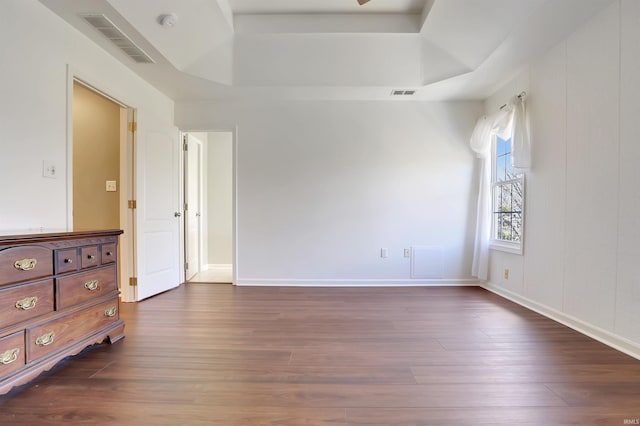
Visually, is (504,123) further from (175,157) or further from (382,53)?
(175,157)

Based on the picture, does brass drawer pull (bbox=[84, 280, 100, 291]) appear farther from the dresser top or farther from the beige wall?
the beige wall

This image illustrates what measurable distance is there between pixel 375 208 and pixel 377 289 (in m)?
1.06

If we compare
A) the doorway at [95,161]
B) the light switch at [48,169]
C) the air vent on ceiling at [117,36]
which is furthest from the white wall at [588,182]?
the doorway at [95,161]

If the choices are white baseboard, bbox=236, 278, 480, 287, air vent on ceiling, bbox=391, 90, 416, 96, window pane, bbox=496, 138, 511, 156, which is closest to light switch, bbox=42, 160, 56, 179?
white baseboard, bbox=236, 278, 480, 287

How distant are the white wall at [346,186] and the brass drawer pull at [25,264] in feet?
7.36

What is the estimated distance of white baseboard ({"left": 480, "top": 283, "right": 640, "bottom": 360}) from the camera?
1889 millimetres

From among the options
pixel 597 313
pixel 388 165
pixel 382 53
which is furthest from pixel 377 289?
pixel 382 53

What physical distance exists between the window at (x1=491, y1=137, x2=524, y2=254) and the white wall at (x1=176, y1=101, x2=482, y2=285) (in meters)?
0.28

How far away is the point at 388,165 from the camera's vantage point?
12.1 feet

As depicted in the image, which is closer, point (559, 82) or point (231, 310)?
point (559, 82)

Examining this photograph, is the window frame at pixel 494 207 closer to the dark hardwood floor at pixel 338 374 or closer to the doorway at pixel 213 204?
the dark hardwood floor at pixel 338 374

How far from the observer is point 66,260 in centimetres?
165

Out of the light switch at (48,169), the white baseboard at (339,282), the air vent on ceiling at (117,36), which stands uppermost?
the air vent on ceiling at (117,36)

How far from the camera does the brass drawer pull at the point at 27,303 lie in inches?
55.5
